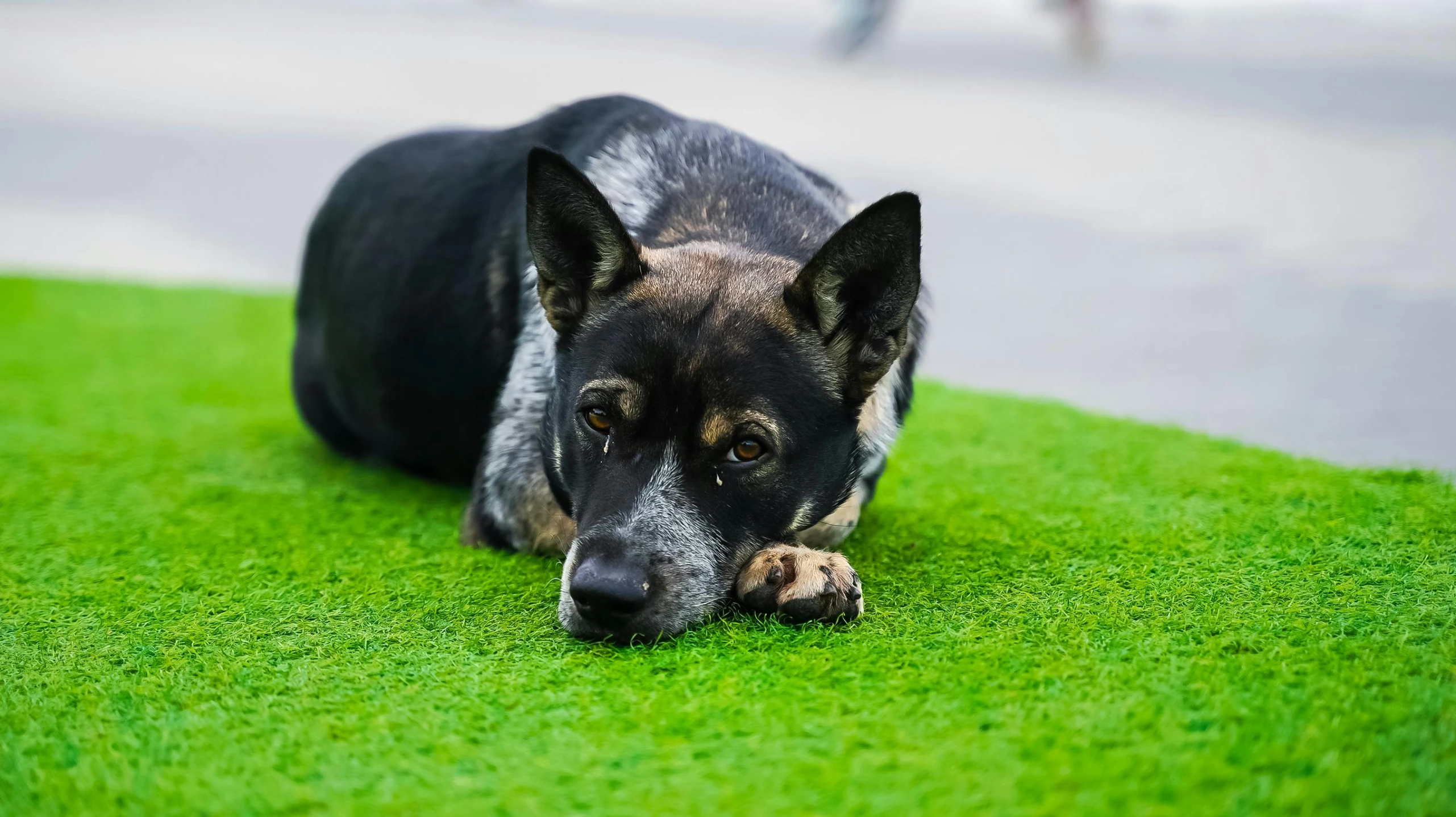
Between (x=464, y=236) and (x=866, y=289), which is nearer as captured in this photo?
(x=866, y=289)

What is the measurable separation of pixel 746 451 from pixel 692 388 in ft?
0.64

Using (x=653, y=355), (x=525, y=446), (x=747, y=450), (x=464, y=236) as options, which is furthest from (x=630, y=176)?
(x=747, y=450)

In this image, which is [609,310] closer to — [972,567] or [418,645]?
[418,645]

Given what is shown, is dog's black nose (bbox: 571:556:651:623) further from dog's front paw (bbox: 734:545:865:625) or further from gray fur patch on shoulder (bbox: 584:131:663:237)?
gray fur patch on shoulder (bbox: 584:131:663:237)

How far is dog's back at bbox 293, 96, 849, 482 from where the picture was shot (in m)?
3.36

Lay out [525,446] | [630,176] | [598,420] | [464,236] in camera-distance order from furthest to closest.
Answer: [464,236] → [630,176] → [525,446] → [598,420]

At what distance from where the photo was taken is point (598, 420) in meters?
2.65

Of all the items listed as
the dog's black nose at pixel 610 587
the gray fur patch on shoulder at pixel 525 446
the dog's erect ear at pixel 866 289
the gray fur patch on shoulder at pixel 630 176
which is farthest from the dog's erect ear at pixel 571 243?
the dog's black nose at pixel 610 587

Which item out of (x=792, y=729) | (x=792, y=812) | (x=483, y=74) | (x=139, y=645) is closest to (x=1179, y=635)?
(x=792, y=729)

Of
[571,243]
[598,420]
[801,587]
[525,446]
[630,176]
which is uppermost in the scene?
[630,176]

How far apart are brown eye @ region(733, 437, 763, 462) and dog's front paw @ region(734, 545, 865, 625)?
0.24m

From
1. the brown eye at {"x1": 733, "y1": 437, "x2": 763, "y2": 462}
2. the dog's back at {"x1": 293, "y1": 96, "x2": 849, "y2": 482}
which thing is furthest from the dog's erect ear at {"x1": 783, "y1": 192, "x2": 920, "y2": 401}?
the dog's back at {"x1": 293, "y1": 96, "x2": 849, "y2": 482}

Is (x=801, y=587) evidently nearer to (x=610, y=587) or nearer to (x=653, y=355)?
(x=610, y=587)

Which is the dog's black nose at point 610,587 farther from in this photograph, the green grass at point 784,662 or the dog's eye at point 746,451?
the dog's eye at point 746,451
